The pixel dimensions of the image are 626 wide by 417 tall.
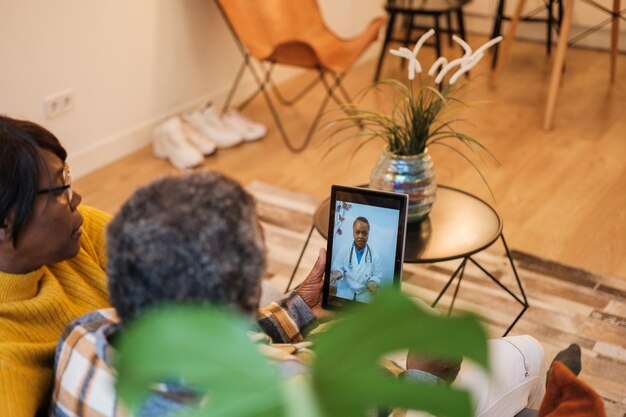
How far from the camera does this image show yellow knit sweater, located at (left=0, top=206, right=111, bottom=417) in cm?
115

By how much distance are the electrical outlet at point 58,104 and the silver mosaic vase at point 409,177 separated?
1619 mm

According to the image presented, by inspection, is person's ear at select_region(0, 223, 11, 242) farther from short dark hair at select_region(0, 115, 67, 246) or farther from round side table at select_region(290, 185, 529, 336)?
round side table at select_region(290, 185, 529, 336)

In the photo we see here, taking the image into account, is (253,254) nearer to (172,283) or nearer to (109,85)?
(172,283)

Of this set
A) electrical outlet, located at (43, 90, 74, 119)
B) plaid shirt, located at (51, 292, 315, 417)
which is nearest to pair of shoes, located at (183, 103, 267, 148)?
electrical outlet, located at (43, 90, 74, 119)

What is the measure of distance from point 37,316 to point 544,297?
Answer: 1691 millimetres

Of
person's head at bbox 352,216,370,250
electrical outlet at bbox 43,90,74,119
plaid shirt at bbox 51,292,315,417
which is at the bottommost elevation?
electrical outlet at bbox 43,90,74,119

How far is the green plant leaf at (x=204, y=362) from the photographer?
48cm

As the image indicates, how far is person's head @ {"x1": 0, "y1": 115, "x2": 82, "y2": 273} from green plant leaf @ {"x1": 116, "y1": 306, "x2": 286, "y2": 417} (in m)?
0.77

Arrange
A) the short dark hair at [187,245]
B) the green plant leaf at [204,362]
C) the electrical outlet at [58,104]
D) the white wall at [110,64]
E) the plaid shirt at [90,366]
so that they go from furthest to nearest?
1. the electrical outlet at [58,104]
2. the white wall at [110,64]
3. the plaid shirt at [90,366]
4. the short dark hair at [187,245]
5. the green plant leaf at [204,362]

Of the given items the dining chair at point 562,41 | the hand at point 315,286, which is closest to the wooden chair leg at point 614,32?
the dining chair at point 562,41

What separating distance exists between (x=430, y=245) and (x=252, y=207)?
1246 mm

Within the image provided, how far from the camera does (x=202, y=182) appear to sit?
86 cm

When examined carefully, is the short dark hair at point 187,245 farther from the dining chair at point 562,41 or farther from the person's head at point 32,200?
the dining chair at point 562,41

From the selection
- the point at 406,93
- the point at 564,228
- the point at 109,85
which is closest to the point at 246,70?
the point at 109,85
